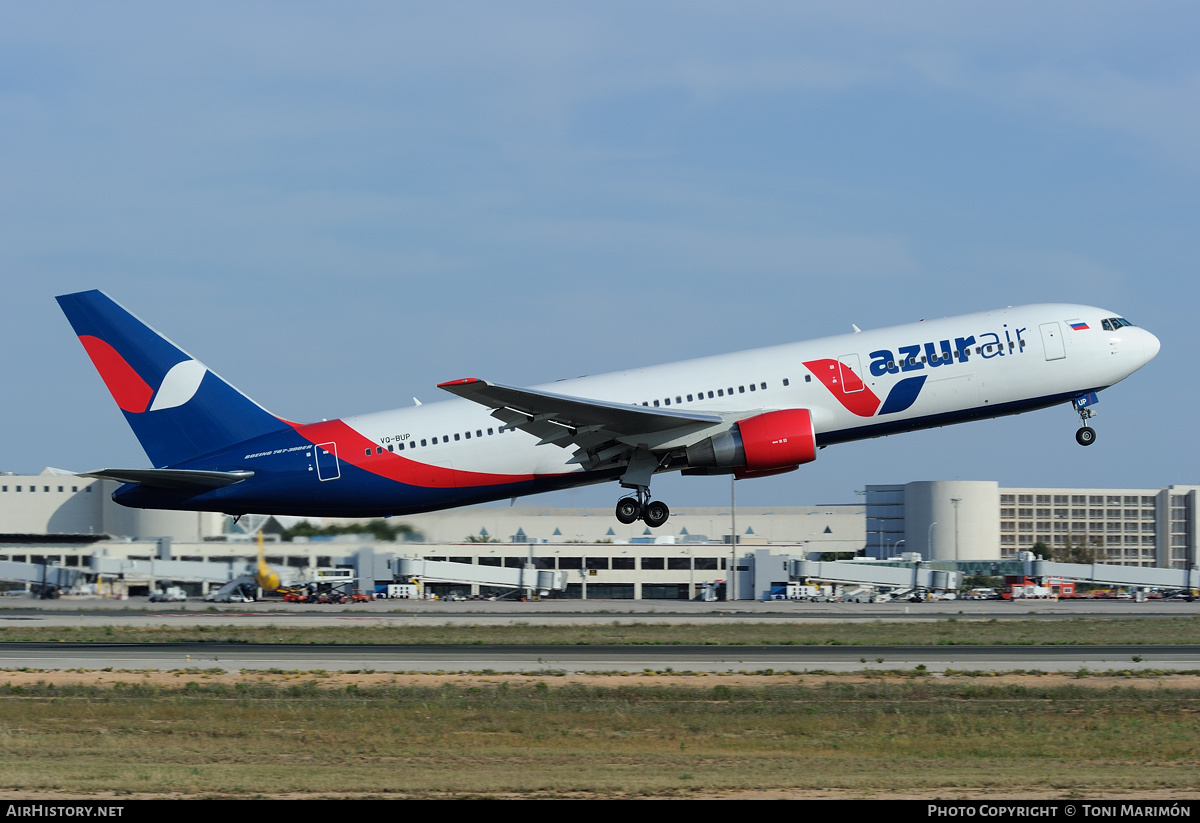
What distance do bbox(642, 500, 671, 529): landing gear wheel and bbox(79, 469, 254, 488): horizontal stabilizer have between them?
12.1 m

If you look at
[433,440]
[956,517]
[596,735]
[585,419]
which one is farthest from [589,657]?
[956,517]

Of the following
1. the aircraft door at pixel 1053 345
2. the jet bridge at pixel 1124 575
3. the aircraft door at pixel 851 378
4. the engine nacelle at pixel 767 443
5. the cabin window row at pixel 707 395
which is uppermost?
the aircraft door at pixel 1053 345

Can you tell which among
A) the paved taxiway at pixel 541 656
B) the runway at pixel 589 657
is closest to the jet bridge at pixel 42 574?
the paved taxiway at pixel 541 656

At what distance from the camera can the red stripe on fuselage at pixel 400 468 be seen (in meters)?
36.5

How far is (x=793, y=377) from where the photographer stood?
3481 cm

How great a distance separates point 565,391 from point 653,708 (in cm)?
1252

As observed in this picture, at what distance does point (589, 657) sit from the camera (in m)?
36.4

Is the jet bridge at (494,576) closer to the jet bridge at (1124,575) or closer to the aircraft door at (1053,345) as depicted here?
the jet bridge at (1124,575)

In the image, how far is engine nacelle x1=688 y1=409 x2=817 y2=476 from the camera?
33906 millimetres

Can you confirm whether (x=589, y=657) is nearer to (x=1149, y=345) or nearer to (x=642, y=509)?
(x=642, y=509)

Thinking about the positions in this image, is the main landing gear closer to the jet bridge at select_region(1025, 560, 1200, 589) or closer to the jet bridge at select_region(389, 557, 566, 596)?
the jet bridge at select_region(389, 557, 566, 596)

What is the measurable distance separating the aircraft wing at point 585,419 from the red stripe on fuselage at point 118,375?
41.5 feet

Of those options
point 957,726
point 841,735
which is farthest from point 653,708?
point 957,726
